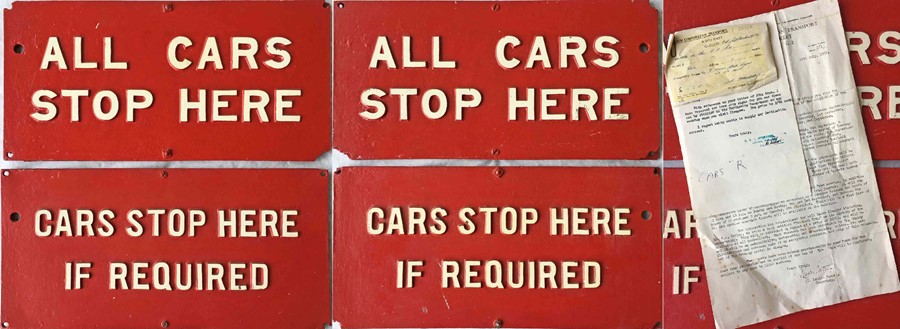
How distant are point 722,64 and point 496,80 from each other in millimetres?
385

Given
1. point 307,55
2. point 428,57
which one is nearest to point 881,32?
point 428,57

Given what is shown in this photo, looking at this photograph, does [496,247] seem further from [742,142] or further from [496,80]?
[742,142]

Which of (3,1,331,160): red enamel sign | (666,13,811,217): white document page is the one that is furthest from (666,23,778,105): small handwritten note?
(3,1,331,160): red enamel sign

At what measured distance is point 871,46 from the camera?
49.1 inches

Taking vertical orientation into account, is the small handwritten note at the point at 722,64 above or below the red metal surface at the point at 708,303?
above

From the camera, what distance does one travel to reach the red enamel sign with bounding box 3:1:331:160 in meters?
1.26

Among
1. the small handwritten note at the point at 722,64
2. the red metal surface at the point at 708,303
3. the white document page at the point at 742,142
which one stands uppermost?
the small handwritten note at the point at 722,64

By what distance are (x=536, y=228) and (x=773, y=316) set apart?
17.2 inches

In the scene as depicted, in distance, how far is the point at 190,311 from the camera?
50.3 inches

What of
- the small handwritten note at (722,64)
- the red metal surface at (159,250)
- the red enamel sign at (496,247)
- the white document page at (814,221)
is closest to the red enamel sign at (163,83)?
the red metal surface at (159,250)

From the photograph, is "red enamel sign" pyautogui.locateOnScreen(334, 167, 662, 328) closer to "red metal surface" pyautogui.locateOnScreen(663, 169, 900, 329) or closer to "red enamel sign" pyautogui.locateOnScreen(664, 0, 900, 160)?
"red metal surface" pyautogui.locateOnScreen(663, 169, 900, 329)

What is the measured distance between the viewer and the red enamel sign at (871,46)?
1245 millimetres

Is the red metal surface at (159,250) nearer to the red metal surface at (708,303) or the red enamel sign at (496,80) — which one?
the red enamel sign at (496,80)

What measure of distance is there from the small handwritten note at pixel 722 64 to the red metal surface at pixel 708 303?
0.48ft
